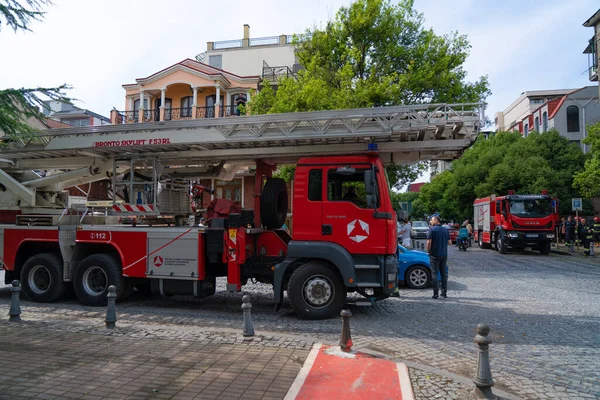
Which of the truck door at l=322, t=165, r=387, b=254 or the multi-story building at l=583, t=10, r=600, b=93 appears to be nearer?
the truck door at l=322, t=165, r=387, b=254

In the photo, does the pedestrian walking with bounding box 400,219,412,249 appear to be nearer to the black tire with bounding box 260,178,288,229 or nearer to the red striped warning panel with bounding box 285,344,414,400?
the black tire with bounding box 260,178,288,229

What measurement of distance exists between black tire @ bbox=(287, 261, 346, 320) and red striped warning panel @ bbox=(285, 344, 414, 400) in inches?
70.0

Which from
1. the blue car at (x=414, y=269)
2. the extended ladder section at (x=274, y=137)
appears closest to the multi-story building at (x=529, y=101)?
the blue car at (x=414, y=269)

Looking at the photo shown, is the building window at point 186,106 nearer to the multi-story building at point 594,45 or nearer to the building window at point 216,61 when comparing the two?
the building window at point 216,61

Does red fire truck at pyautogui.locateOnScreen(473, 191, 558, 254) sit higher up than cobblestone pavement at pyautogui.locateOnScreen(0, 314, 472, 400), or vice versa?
red fire truck at pyautogui.locateOnScreen(473, 191, 558, 254)

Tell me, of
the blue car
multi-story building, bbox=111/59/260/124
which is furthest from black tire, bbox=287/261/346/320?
multi-story building, bbox=111/59/260/124

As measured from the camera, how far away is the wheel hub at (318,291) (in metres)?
7.45

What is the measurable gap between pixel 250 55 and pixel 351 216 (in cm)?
3112

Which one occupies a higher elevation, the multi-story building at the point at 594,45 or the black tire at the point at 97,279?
the multi-story building at the point at 594,45

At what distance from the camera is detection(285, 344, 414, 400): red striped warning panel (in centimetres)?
440

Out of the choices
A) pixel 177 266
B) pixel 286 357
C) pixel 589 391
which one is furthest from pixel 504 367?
pixel 177 266

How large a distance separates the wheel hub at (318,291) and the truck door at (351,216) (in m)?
0.70

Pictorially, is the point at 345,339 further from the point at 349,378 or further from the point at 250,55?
the point at 250,55

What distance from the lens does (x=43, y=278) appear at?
927cm
